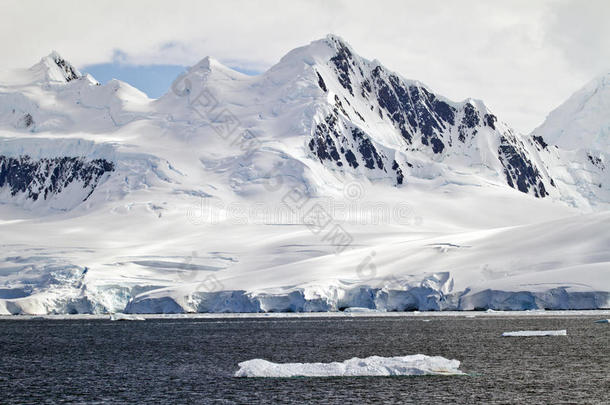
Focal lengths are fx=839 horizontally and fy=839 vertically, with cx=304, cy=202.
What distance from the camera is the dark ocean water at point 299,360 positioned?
43156mm

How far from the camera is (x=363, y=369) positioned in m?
49.0

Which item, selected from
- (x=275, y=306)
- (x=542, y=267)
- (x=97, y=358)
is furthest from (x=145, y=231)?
(x=97, y=358)

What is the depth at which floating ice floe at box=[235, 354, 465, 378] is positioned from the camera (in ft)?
159

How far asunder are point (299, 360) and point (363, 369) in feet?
42.4

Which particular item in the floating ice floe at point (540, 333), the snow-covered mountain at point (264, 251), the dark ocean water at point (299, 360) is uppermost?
the snow-covered mountain at point (264, 251)

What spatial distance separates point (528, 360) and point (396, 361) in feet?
40.5

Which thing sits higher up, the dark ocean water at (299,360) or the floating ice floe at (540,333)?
the floating ice floe at (540,333)

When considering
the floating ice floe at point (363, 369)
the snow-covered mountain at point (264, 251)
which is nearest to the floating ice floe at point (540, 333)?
the floating ice floe at point (363, 369)

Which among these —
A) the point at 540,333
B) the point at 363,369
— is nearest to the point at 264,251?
the point at 540,333

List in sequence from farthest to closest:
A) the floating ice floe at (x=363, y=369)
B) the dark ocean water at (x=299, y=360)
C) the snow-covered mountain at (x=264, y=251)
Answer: the snow-covered mountain at (x=264, y=251) → the floating ice floe at (x=363, y=369) → the dark ocean water at (x=299, y=360)

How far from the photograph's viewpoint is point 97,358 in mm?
66938

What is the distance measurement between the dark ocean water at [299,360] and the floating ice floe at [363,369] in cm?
49

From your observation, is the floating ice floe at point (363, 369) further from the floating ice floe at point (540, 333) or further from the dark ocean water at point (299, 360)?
the floating ice floe at point (540, 333)

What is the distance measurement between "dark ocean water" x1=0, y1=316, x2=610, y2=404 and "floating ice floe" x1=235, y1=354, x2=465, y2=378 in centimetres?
49
